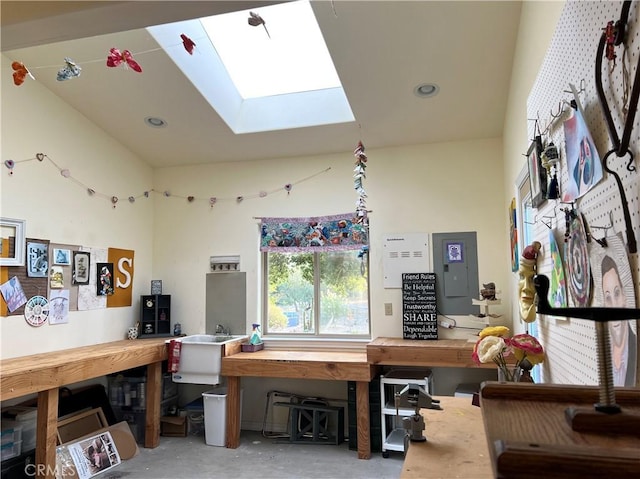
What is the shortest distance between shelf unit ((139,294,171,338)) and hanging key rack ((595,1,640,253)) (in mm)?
4425

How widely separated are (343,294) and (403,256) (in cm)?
73

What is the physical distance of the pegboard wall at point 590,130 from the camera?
921 mm

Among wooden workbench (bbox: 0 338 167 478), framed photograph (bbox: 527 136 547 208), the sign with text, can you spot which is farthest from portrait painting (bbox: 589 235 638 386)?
wooden workbench (bbox: 0 338 167 478)

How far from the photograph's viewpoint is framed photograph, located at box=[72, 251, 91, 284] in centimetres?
395

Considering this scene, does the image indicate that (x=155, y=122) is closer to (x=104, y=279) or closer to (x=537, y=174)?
(x=104, y=279)

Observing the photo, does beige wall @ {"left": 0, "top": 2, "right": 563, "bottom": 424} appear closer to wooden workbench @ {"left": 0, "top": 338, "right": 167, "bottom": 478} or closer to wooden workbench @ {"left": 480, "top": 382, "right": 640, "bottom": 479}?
wooden workbench @ {"left": 0, "top": 338, "right": 167, "bottom": 478}

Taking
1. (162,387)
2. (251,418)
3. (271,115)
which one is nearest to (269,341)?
(251,418)

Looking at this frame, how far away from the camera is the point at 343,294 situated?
14.6 feet

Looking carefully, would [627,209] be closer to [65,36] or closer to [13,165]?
[65,36]

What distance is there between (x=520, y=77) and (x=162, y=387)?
161 inches

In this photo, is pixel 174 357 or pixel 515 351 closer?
pixel 515 351

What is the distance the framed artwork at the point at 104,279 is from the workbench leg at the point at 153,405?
840mm

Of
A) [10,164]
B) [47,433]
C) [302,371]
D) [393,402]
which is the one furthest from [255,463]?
[10,164]

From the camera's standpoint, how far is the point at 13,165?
135 inches
